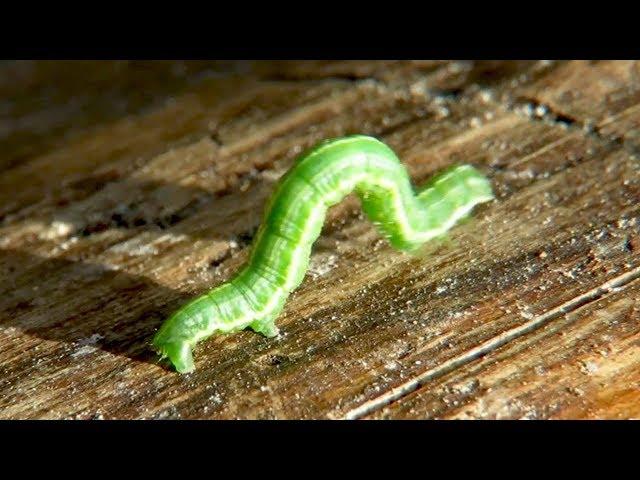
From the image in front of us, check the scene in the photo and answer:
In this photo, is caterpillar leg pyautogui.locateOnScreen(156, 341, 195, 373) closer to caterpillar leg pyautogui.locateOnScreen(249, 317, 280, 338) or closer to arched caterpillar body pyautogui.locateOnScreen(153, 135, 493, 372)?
arched caterpillar body pyautogui.locateOnScreen(153, 135, 493, 372)

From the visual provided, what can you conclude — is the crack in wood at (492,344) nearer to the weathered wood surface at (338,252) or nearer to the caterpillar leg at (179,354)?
the weathered wood surface at (338,252)

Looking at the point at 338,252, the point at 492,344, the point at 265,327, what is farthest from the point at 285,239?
the point at 492,344

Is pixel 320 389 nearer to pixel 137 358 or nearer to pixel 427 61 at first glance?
pixel 137 358

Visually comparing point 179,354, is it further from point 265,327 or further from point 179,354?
point 265,327

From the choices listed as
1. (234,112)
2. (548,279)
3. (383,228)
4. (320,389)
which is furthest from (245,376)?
(234,112)

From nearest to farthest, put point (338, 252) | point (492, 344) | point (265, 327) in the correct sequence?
point (492, 344)
point (265, 327)
point (338, 252)

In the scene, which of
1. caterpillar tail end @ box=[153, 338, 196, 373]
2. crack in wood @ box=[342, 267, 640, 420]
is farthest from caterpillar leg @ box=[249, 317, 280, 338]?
crack in wood @ box=[342, 267, 640, 420]
